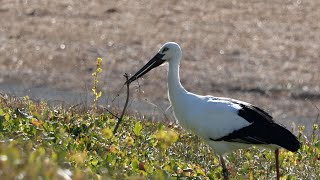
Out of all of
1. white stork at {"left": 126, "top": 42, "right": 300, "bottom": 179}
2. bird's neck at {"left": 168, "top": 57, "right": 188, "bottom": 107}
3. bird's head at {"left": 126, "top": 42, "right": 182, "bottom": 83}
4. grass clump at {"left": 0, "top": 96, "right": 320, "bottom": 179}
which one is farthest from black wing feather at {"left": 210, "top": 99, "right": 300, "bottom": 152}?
bird's head at {"left": 126, "top": 42, "right": 182, "bottom": 83}

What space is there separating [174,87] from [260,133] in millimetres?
1052

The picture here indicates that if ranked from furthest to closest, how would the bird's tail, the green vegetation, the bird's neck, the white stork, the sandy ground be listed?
1. the sandy ground
2. the bird's neck
3. the white stork
4. the bird's tail
5. the green vegetation

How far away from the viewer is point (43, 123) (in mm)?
8305

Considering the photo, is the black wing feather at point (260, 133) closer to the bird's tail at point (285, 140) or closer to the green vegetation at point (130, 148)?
the bird's tail at point (285, 140)

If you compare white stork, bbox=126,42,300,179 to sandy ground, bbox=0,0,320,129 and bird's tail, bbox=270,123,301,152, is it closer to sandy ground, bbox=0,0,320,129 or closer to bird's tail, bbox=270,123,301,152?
bird's tail, bbox=270,123,301,152

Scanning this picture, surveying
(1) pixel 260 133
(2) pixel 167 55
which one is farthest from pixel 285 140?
(2) pixel 167 55

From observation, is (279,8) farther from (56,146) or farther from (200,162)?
(56,146)

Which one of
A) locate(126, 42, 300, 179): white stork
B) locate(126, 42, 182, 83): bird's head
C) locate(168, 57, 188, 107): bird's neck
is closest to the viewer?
locate(126, 42, 300, 179): white stork

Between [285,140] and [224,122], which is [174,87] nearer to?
[224,122]

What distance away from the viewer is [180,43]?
1570 cm

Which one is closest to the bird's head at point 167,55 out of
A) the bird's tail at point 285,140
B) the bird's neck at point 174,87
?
the bird's neck at point 174,87

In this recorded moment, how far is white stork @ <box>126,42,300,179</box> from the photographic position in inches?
333

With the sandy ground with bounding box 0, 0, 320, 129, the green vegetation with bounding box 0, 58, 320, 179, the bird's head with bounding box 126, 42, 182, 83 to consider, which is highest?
the bird's head with bounding box 126, 42, 182, 83

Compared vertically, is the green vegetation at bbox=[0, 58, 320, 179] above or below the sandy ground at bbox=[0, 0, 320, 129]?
above
